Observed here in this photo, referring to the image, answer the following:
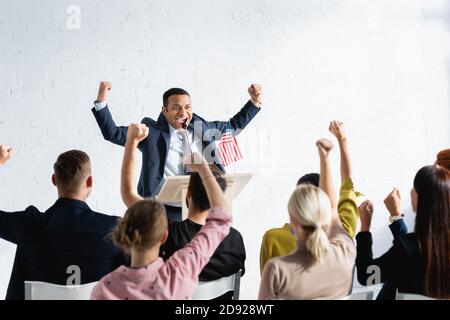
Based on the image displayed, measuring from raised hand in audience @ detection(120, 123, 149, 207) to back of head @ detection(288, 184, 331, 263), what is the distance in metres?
0.62

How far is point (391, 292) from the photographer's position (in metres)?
2.46

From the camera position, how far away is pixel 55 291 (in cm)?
234

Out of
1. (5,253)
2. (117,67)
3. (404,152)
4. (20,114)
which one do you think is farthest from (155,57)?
(404,152)

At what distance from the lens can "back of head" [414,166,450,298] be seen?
7.71ft

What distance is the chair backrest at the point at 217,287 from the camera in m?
2.46

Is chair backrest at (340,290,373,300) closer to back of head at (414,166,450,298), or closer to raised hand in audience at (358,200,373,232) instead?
back of head at (414,166,450,298)

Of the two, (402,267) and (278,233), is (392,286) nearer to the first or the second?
(402,267)

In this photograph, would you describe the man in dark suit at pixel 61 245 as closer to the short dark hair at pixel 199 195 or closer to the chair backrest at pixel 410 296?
the short dark hair at pixel 199 195

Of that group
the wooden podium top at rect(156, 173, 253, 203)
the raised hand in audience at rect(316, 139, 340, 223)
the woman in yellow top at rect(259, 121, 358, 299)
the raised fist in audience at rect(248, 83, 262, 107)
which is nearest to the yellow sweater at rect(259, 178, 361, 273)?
the raised hand in audience at rect(316, 139, 340, 223)

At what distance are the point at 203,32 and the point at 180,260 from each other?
3.43m

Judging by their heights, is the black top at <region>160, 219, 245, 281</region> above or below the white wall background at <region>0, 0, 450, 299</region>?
below

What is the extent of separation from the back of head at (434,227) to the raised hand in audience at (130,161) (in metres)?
0.99

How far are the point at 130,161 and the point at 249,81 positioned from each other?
2.94m
